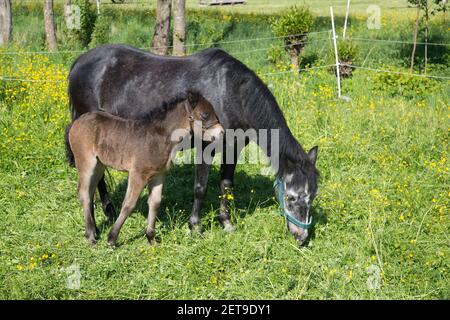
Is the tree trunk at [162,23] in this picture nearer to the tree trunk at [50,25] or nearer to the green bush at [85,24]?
the tree trunk at [50,25]

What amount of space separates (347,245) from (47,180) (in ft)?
12.7

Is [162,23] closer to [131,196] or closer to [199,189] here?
[199,189]

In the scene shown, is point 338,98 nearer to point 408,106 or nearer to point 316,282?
point 408,106

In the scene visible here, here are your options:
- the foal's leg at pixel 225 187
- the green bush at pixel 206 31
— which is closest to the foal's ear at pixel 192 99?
the foal's leg at pixel 225 187

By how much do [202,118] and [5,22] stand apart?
913 centimetres

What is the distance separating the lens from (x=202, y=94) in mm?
5648

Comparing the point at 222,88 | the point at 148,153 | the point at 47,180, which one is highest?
the point at 222,88

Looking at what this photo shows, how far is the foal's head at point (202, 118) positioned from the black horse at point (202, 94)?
25cm

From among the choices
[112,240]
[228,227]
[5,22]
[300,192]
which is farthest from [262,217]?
[5,22]

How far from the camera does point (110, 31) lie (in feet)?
48.2

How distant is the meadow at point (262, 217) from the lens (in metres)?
4.64

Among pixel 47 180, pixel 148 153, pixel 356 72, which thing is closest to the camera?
pixel 148 153

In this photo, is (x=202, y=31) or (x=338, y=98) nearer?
(x=338, y=98)

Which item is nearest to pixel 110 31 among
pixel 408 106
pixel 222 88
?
pixel 408 106
